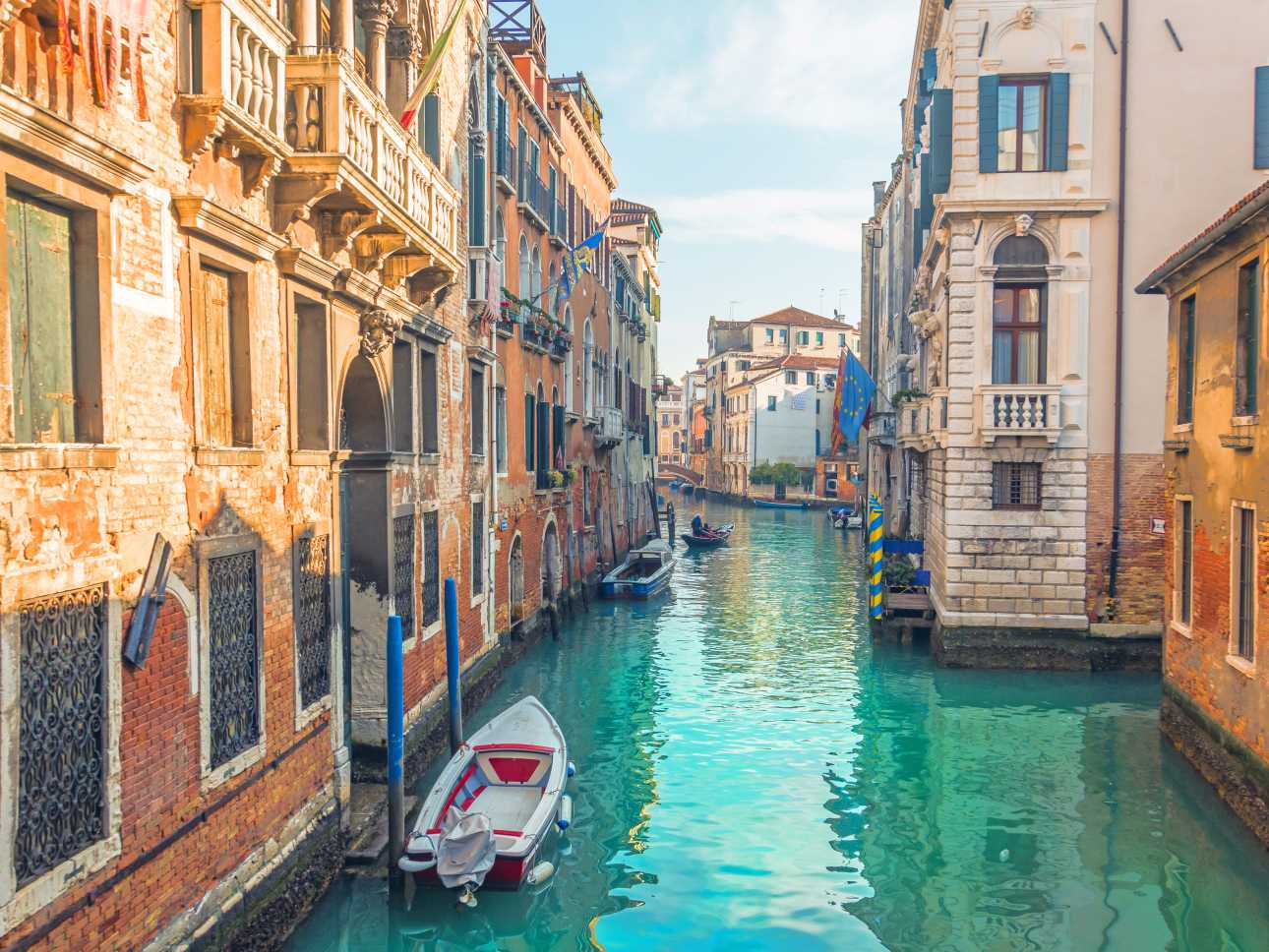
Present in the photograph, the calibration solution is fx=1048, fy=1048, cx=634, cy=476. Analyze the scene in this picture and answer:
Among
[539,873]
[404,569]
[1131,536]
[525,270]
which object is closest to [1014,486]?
[1131,536]

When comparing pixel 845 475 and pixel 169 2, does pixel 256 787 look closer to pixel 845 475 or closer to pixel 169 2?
pixel 169 2

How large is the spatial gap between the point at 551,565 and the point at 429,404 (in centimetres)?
888

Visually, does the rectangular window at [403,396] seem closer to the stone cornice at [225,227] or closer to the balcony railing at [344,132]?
the balcony railing at [344,132]

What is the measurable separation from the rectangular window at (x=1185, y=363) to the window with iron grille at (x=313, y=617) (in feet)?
29.1

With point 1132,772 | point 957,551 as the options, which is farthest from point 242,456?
point 957,551

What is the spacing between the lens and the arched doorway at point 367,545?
10008 mm

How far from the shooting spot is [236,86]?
626 cm

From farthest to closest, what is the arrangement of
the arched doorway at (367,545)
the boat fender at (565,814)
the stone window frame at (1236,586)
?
the arched doorway at (367,545) → the boat fender at (565,814) → the stone window frame at (1236,586)

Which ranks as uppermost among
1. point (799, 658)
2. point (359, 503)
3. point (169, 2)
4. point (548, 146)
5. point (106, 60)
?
point (548, 146)

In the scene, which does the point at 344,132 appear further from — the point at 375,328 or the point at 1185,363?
the point at 1185,363

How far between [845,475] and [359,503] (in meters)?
49.9

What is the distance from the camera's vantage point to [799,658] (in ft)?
58.6

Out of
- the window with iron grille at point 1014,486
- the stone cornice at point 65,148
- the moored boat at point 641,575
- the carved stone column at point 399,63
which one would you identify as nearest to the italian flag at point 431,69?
the carved stone column at point 399,63

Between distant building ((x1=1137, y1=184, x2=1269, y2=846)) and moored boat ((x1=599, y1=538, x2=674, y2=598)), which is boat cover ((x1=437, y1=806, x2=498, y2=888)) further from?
moored boat ((x1=599, y1=538, x2=674, y2=598))
